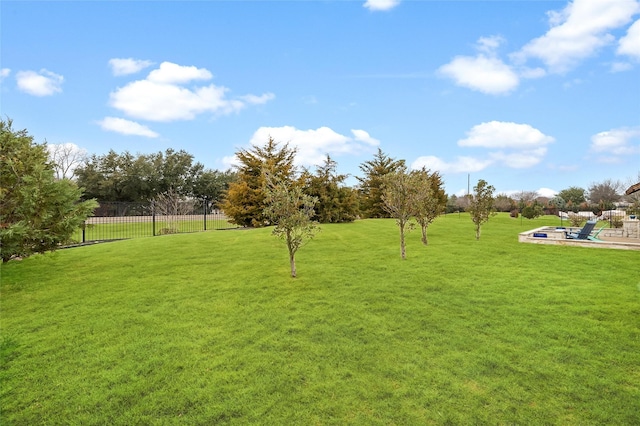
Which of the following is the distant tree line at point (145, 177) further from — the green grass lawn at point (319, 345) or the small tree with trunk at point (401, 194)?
the green grass lawn at point (319, 345)

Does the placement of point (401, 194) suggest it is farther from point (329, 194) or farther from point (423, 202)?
point (329, 194)

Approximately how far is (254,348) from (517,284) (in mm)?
6804

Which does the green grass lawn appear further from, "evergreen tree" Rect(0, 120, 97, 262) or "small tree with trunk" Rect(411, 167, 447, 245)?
"small tree with trunk" Rect(411, 167, 447, 245)

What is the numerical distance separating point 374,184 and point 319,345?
32.3m

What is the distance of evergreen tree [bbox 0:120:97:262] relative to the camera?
8.34m

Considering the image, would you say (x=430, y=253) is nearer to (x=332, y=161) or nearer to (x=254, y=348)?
(x=254, y=348)

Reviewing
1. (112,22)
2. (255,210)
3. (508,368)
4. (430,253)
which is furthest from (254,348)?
(255,210)

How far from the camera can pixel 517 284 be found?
8414mm

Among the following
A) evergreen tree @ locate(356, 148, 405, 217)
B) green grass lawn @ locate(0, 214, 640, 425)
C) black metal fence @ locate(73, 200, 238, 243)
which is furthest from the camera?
evergreen tree @ locate(356, 148, 405, 217)

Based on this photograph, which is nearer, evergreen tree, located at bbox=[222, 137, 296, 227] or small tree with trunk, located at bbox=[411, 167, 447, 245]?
small tree with trunk, located at bbox=[411, 167, 447, 245]

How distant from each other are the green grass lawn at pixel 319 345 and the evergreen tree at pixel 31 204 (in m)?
1.12

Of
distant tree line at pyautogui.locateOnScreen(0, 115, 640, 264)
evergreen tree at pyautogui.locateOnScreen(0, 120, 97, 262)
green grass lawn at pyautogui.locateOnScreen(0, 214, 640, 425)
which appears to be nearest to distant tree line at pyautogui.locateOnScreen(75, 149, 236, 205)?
distant tree line at pyautogui.locateOnScreen(0, 115, 640, 264)

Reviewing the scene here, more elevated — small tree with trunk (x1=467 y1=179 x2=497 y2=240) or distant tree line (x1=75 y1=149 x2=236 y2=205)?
distant tree line (x1=75 y1=149 x2=236 y2=205)

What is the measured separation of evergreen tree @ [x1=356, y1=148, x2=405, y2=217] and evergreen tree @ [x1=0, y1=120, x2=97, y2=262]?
94.4ft
